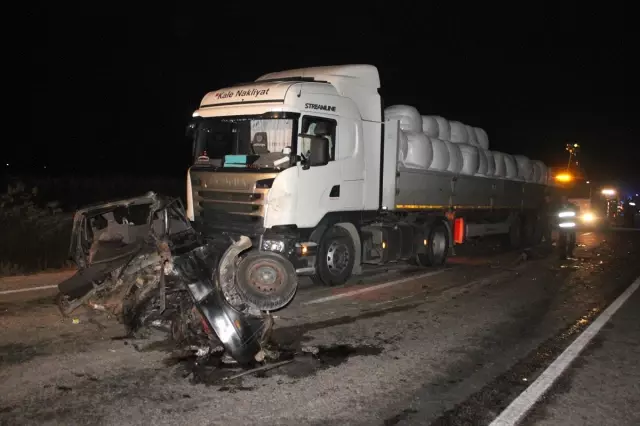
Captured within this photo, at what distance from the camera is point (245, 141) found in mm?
9211

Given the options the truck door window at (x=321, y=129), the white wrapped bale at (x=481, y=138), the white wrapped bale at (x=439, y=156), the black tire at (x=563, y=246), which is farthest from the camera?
the white wrapped bale at (x=481, y=138)

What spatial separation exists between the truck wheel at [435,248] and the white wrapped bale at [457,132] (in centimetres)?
226

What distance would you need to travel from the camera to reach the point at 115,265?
22.3 ft

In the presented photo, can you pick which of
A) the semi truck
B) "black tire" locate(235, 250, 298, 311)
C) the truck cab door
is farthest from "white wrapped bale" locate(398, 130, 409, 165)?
"black tire" locate(235, 250, 298, 311)

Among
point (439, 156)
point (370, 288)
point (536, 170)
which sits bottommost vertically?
point (370, 288)

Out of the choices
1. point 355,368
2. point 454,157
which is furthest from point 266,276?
point 454,157

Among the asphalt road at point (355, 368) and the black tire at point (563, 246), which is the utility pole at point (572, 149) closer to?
the black tire at point (563, 246)

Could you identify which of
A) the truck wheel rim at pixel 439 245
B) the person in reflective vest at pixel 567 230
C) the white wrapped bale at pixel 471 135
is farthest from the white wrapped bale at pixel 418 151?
the person in reflective vest at pixel 567 230

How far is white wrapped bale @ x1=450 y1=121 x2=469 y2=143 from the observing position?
1363 cm

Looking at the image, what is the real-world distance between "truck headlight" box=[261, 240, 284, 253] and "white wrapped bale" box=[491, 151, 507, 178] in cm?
814

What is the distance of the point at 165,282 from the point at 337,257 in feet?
12.8

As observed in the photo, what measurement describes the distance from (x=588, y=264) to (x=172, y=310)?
10.4 meters

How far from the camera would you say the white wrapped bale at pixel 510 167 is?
611 inches

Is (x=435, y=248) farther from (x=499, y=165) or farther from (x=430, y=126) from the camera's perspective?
(x=499, y=165)
